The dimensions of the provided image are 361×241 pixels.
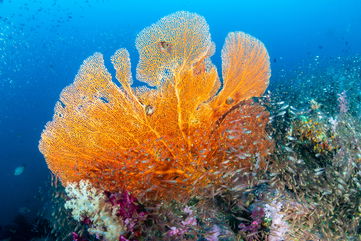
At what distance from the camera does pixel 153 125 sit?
14.4 ft

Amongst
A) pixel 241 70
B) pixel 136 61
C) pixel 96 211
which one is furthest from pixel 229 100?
pixel 136 61

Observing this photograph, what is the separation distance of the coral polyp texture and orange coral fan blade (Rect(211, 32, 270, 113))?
43 cm

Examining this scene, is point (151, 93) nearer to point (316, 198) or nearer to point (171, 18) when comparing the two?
point (171, 18)

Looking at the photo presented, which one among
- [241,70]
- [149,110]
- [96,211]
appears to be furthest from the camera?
[241,70]

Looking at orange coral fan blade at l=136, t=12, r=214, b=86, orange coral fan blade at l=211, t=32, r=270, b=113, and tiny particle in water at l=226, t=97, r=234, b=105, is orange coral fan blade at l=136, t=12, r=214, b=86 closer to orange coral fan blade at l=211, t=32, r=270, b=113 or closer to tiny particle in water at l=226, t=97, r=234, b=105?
orange coral fan blade at l=211, t=32, r=270, b=113

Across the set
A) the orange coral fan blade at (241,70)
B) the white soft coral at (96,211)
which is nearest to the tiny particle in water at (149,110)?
the orange coral fan blade at (241,70)

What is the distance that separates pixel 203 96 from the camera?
458 cm

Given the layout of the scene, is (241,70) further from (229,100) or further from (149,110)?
(149,110)

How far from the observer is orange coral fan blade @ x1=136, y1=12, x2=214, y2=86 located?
4.41 metres

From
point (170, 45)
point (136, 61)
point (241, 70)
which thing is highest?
point (136, 61)

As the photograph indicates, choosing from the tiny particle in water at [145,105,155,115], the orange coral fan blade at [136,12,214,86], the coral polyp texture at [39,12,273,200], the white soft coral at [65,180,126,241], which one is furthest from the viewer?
the orange coral fan blade at [136,12,214,86]

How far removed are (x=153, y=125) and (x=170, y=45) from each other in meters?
1.40

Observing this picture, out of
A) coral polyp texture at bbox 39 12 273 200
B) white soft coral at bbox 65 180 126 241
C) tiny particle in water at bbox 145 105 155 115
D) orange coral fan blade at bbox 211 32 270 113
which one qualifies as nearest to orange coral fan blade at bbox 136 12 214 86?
coral polyp texture at bbox 39 12 273 200

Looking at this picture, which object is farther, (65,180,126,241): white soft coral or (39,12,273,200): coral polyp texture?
(39,12,273,200): coral polyp texture
